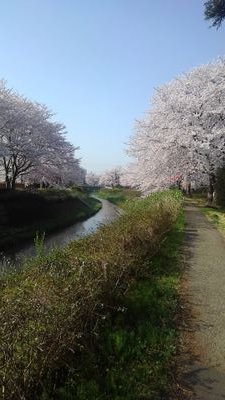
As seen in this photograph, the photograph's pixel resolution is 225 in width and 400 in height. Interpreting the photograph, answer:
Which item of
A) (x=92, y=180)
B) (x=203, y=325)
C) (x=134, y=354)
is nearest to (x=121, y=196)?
(x=203, y=325)

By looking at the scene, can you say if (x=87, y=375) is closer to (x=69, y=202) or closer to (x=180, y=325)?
(x=180, y=325)

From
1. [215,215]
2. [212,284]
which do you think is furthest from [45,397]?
[215,215]

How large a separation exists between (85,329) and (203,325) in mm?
2392

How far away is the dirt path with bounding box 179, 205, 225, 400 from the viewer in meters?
5.36

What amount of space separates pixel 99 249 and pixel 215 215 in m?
17.5

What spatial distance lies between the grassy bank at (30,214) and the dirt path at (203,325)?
1477 centimetres

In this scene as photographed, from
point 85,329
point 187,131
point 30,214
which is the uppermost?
point 187,131

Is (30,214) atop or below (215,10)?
below

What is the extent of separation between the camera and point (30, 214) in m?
31.7

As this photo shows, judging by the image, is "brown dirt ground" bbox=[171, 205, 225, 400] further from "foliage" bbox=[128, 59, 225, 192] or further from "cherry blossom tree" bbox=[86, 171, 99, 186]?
"cherry blossom tree" bbox=[86, 171, 99, 186]

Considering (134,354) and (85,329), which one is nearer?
(85,329)

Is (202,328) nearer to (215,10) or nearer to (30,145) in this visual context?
(215,10)

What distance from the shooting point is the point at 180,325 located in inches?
287

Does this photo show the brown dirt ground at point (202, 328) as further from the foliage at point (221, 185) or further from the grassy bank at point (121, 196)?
the grassy bank at point (121, 196)
